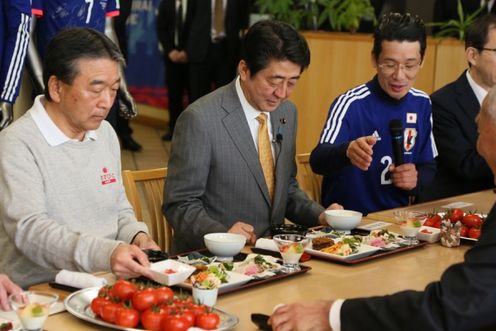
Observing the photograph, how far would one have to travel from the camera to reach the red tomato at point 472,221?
327cm

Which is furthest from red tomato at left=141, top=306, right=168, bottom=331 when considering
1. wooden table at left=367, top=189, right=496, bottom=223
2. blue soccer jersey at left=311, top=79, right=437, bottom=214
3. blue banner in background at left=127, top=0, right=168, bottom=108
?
blue banner in background at left=127, top=0, right=168, bottom=108

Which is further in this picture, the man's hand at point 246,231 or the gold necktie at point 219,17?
the gold necktie at point 219,17

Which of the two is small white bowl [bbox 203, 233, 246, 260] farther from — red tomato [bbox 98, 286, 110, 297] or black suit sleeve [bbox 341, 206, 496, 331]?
black suit sleeve [bbox 341, 206, 496, 331]

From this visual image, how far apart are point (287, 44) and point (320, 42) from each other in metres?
4.06

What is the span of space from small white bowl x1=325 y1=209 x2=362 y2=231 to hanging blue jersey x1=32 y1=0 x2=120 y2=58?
1618 millimetres

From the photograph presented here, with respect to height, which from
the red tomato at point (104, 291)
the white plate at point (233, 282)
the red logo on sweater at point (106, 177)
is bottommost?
the white plate at point (233, 282)

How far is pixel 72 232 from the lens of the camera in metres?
2.73

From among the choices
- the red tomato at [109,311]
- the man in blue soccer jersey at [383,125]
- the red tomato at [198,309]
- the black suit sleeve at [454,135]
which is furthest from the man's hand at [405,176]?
the red tomato at [109,311]

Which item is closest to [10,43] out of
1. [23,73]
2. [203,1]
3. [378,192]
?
[23,73]

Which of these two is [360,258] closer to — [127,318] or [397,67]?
[127,318]

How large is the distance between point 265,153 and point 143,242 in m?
0.77

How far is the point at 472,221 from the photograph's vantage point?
327cm

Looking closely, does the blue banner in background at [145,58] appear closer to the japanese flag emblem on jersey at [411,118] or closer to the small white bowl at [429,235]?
the japanese flag emblem on jersey at [411,118]

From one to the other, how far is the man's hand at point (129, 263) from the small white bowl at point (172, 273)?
0.03 meters
